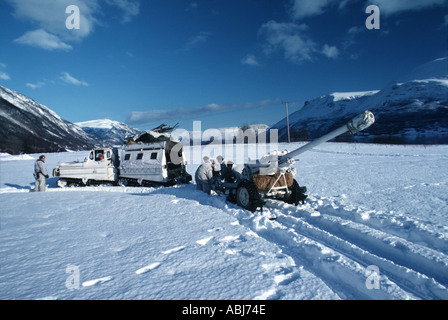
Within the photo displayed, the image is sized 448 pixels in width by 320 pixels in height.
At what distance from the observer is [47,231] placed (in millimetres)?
5316

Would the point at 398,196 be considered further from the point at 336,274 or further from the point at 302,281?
the point at 302,281

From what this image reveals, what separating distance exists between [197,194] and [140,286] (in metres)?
6.62

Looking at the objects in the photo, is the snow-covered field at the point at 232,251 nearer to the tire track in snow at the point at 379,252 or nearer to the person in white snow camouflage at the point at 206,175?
the tire track in snow at the point at 379,252

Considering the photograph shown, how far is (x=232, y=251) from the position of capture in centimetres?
406

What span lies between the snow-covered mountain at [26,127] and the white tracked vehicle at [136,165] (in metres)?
109

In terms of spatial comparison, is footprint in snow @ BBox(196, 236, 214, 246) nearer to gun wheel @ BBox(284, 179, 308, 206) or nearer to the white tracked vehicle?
gun wheel @ BBox(284, 179, 308, 206)

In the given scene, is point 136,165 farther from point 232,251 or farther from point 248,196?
point 232,251

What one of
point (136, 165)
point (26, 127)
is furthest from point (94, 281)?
point (26, 127)

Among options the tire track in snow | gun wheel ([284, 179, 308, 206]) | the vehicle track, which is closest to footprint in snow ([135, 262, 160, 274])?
the vehicle track

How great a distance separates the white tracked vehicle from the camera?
1197 centimetres

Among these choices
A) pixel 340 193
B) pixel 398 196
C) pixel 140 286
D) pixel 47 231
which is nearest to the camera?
pixel 140 286

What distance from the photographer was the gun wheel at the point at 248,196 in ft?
21.8

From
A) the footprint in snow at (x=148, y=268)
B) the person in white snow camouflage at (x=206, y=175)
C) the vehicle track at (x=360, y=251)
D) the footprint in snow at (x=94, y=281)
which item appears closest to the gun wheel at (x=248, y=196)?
the vehicle track at (x=360, y=251)
